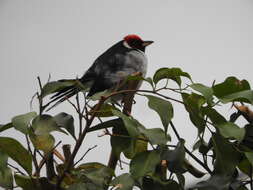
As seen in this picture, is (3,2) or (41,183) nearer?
(41,183)

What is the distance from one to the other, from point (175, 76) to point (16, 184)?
10.8 inches

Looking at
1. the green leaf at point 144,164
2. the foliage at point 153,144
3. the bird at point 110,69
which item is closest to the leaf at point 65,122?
the foliage at point 153,144

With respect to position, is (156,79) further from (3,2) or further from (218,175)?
(3,2)

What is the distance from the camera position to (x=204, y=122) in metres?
0.55

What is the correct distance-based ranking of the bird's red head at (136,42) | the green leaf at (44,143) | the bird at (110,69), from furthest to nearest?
the bird's red head at (136,42), the bird at (110,69), the green leaf at (44,143)

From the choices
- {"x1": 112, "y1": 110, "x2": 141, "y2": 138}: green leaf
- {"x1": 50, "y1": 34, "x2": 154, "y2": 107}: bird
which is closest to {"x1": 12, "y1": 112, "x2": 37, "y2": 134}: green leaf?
{"x1": 112, "y1": 110, "x2": 141, "y2": 138}: green leaf

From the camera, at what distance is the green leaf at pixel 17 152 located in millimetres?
589

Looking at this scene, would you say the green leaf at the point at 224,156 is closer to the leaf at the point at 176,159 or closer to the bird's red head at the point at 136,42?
the leaf at the point at 176,159

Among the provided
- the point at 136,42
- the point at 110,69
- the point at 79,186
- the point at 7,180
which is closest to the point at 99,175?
the point at 79,186

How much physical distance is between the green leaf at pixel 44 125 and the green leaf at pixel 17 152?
0.06 metres

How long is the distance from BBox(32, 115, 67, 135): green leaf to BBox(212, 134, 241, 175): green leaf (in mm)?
211

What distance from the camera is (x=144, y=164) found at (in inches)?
20.5

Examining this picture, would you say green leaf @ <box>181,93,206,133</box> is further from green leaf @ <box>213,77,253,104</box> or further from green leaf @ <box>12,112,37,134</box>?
green leaf @ <box>12,112,37,134</box>

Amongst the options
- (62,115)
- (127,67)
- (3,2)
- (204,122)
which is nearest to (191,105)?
(204,122)
